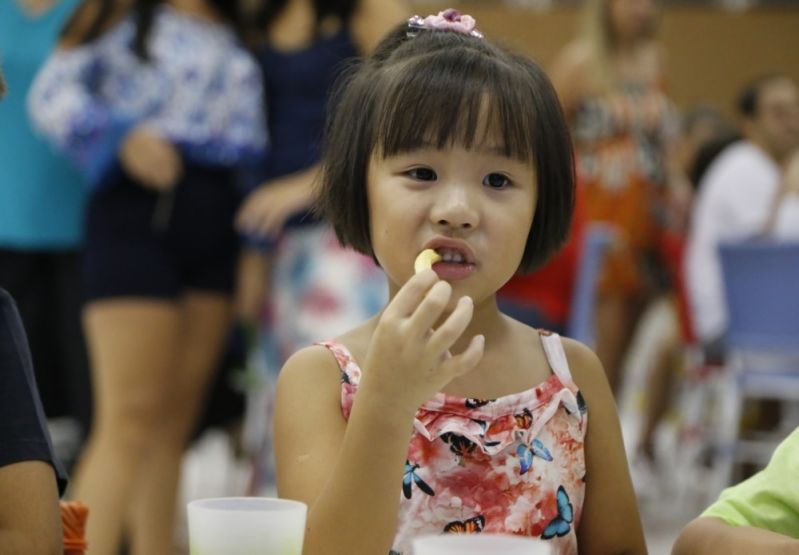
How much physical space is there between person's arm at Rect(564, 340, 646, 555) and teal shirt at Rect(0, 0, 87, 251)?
207 cm

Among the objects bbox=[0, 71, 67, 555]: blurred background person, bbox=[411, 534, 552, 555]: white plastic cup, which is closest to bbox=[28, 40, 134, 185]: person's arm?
bbox=[0, 71, 67, 555]: blurred background person

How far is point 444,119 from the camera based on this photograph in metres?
1.34

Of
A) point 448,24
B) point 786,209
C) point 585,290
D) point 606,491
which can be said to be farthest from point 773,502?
point 786,209

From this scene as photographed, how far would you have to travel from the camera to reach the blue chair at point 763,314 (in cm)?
462

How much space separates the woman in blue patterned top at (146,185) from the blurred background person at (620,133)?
79.2 inches

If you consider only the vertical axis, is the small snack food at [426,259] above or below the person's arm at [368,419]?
above

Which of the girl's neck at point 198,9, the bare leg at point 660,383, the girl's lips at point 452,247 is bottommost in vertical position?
the bare leg at point 660,383

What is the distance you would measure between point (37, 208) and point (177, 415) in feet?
1.94

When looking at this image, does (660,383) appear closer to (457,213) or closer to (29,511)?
(457,213)

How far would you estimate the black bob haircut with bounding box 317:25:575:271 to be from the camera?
135 centimetres

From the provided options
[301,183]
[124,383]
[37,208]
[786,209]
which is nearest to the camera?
[124,383]

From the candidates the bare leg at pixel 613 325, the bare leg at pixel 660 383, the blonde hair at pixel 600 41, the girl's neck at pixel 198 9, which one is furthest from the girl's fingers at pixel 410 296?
the bare leg at pixel 660 383

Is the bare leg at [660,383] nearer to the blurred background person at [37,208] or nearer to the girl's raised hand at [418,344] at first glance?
the blurred background person at [37,208]

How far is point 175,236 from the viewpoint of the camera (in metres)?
2.97
